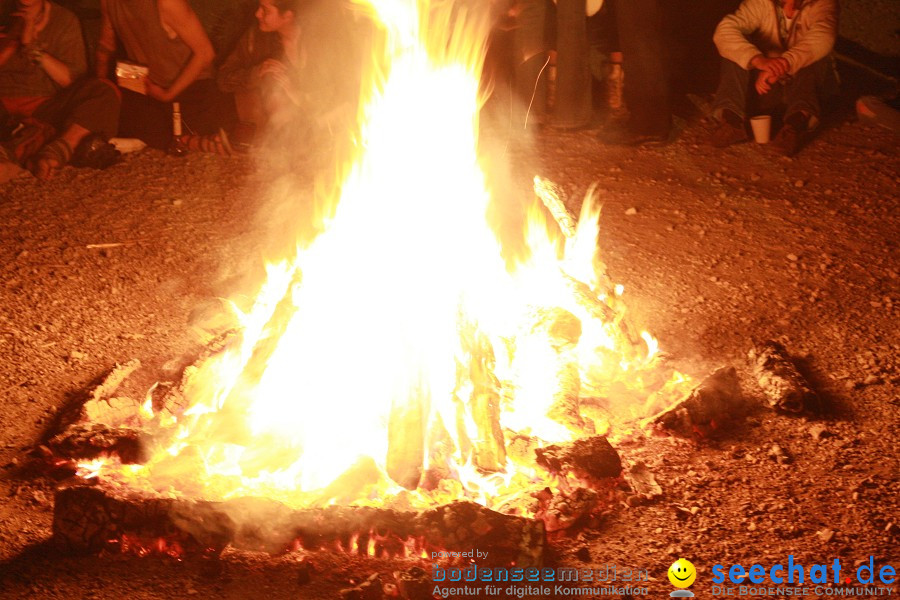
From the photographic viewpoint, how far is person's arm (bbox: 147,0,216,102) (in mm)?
7426

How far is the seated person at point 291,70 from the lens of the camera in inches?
290

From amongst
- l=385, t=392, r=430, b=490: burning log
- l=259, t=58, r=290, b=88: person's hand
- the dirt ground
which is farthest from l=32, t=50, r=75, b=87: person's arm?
l=385, t=392, r=430, b=490: burning log

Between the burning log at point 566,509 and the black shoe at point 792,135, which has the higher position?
the black shoe at point 792,135

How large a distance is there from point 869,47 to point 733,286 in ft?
15.3

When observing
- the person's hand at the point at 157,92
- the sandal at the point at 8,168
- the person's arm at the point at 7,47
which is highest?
the person's arm at the point at 7,47

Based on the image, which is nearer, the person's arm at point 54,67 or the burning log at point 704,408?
the burning log at point 704,408

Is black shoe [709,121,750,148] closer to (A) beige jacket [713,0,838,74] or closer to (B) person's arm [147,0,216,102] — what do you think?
(A) beige jacket [713,0,838,74]

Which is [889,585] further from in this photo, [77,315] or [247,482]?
[77,315]

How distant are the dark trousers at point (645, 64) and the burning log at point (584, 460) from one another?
4297 mm

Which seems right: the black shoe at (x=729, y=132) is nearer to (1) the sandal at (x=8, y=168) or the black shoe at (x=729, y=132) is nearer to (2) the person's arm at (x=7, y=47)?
(1) the sandal at (x=8, y=168)

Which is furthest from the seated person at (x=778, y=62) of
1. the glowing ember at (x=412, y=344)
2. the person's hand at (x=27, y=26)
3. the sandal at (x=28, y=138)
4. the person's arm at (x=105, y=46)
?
the person's hand at (x=27, y=26)

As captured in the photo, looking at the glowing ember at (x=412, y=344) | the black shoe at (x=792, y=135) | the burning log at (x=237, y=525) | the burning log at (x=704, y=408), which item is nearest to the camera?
the burning log at (x=237, y=525)

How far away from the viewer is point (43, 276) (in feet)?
16.7

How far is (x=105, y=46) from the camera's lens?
761 cm
